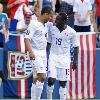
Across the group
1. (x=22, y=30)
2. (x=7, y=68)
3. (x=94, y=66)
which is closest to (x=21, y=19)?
(x=22, y=30)

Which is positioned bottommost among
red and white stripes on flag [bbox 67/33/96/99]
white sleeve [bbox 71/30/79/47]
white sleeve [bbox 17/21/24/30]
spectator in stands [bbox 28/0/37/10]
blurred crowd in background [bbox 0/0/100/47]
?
red and white stripes on flag [bbox 67/33/96/99]

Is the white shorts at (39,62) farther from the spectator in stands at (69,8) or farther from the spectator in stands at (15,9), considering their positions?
the spectator in stands at (69,8)

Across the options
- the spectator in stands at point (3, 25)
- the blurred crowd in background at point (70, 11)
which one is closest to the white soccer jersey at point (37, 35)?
the spectator in stands at point (3, 25)

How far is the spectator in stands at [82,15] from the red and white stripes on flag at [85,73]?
2.81 ft

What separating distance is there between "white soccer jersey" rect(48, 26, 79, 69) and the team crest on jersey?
1.51 m

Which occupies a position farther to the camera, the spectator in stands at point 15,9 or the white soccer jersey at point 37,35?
the spectator in stands at point 15,9

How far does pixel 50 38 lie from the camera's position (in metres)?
11.2

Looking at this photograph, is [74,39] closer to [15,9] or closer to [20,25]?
[20,25]

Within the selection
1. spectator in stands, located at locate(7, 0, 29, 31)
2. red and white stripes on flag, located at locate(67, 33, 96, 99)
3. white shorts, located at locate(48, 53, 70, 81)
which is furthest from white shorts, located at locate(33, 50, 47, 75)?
spectator in stands, located at locate(7, 0, 29, 31)

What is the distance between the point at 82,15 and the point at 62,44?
104 inches

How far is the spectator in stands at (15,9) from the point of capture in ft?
43.6

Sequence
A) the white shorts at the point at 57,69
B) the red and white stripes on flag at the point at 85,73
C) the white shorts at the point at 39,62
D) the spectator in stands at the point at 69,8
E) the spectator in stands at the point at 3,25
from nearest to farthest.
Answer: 1. the white shorts at the point at 39,62
2. the white shorts at the point at 57,69
3. the spectator in stands at the point at 3,25
4. the red and white stripes on flag at the point at 85,73
5. the spectator in stands at the point at 69,8

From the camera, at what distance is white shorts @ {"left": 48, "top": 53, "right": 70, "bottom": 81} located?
432 inches

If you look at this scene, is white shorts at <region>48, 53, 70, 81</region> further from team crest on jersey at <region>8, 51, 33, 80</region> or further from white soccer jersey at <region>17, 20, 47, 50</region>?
team crest on jersey at <region>8, 51, 33, 80</region>
